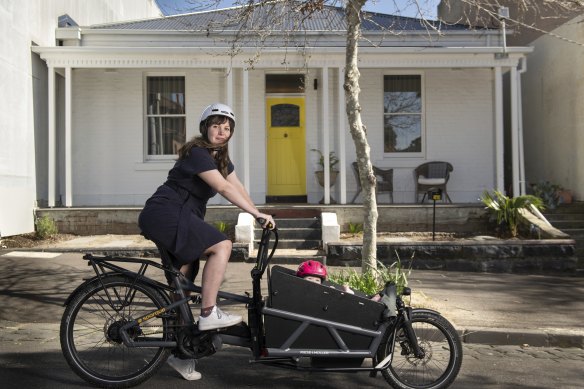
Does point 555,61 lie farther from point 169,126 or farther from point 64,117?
point 64,117

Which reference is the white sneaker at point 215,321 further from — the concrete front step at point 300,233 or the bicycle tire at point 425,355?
the concrete front step at point 300,233

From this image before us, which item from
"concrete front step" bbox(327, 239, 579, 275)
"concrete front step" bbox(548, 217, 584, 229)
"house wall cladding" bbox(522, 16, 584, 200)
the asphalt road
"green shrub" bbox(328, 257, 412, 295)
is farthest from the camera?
"house wall cladding" bbox(522, 16, 584, 200)

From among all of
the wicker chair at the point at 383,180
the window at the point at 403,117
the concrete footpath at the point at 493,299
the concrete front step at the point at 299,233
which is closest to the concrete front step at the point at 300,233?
the concrete front step at the point at 299,233

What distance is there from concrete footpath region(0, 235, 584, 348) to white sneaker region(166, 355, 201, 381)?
2.77 m

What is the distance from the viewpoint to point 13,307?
6.50m

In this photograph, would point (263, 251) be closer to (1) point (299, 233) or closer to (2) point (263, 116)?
(1) point (299, 233)

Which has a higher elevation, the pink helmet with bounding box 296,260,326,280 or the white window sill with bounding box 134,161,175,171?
the white window sill with bounding box 134,161,175,171

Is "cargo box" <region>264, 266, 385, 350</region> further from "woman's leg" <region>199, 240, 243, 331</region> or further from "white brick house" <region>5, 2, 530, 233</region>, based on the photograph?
"white brick house" <region>5, 2, 530, 233</region>

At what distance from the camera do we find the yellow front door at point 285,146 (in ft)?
43.5

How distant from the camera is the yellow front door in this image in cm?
1326

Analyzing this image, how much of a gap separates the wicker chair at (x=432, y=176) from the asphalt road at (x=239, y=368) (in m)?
7.38

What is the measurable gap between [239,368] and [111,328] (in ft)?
3.82

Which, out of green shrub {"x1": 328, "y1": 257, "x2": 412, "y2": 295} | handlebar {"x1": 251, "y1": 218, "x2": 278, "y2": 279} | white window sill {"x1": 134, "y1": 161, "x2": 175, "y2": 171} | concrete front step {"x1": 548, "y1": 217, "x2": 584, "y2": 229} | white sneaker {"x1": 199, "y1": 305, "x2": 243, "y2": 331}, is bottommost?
green shrub {"x1": 328, "y1": 257, "x2": 412, "y2": 295}

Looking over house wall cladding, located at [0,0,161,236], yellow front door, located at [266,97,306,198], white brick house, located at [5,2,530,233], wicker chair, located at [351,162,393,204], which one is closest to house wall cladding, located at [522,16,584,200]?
white brick house, located at [5,2,530,233]
